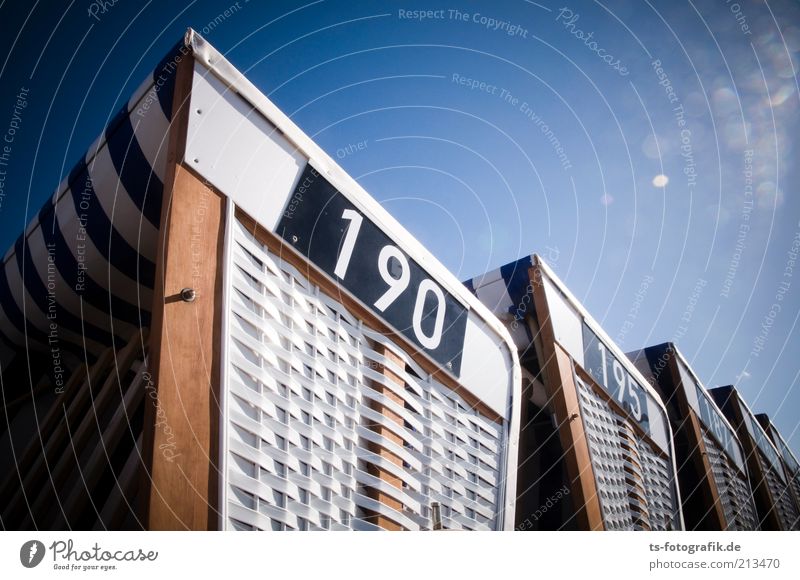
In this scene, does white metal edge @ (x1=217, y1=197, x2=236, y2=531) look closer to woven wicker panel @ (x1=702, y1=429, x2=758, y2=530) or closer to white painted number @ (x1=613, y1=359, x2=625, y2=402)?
white painted number @ (x1=613, y1=359, x2=625, y2=402)

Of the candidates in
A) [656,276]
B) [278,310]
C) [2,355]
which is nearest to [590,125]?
[656,276]

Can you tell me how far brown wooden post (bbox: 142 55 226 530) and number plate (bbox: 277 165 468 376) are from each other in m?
0.20

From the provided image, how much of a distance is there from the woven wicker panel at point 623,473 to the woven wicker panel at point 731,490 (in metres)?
0.90

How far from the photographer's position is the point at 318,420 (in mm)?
982

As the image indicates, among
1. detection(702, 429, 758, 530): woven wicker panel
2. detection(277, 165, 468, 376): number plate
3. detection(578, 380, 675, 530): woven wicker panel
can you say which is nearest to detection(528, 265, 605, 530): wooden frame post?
detection(578, 380, 675, 530): woven wicker panel

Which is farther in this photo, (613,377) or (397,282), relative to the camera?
(613,377)

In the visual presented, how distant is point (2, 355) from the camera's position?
1513 mm

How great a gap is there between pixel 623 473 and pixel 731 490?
2033mm

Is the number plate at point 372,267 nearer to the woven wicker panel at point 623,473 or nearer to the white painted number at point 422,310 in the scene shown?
the white painted number at point 422,310

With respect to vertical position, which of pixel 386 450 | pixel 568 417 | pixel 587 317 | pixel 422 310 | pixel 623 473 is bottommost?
pixel 386 450

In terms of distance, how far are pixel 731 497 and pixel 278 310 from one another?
396cm

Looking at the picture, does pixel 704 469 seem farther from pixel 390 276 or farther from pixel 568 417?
pixel 390 276

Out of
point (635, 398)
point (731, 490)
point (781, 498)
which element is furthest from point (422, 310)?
point (781, 498)
